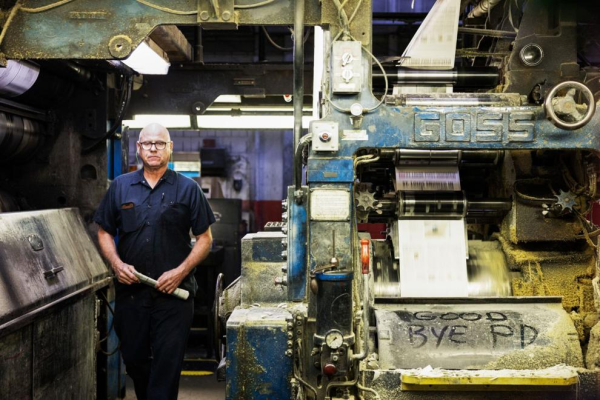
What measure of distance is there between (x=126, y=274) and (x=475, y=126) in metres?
2.08

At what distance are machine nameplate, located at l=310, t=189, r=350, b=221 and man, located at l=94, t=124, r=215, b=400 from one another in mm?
1191

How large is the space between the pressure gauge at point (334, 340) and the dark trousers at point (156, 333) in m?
1.29

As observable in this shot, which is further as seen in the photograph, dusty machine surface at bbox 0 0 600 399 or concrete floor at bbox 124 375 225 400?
concrete floor at bbox 124 375 225 400

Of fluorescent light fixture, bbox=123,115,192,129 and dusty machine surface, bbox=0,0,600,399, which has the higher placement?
fluorescent light fixture, bbox=123,115,192,129

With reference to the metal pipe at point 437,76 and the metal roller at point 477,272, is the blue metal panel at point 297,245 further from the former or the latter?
the metal pipe at point 437,76

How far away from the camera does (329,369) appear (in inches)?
103

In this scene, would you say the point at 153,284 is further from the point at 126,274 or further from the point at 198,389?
the point at 198,389

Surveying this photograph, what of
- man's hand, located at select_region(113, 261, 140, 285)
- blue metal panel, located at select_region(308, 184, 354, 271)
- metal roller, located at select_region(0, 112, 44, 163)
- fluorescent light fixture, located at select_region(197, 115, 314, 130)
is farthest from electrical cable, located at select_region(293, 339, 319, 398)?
fluorescent light fixture, located at select_region(197, 115, 314, 130)

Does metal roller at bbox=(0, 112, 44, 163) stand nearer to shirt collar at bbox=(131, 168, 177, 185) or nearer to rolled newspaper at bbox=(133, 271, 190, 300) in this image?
shirt collar at bbox=(131, 168, 177, 185)

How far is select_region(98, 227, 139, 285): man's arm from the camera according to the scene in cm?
356

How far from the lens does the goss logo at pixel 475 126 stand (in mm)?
2746

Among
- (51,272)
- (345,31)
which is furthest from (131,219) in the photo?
(345,31)

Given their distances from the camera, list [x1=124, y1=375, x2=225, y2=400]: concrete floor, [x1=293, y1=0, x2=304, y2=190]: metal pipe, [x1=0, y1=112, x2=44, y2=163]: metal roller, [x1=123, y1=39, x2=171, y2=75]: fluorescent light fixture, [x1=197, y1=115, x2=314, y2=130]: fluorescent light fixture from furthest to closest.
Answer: [x1=197, y1=115, x2=314, y2=130]: fluorescent light fixture → [x1=124, y1=375, x2=225, y2=400]: concrete floor → [x1=123, y1=39, x2=171, y2=75]: fluorescent light fixture → [x1=0, y1=112, x2=44, y2=163]: metal roller → [x1=293, y1=0, x2=304, y2=190]: metal pipe

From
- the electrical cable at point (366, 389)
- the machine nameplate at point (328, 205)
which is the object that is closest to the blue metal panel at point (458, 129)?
the machine nameplate at point (328, 205)
